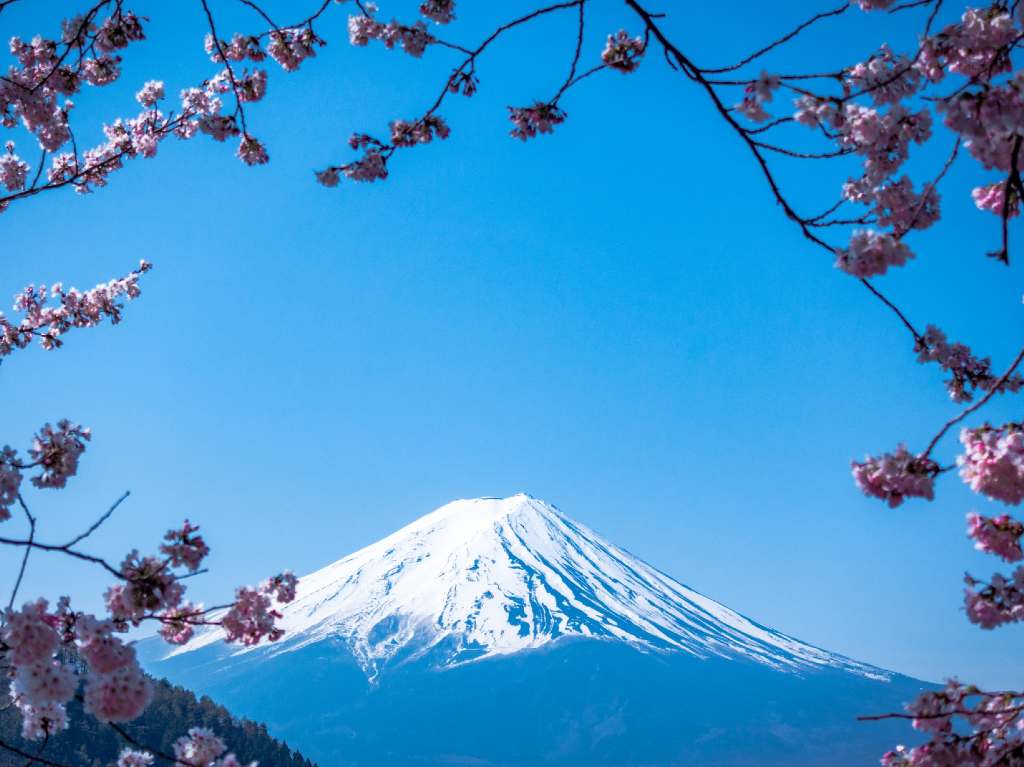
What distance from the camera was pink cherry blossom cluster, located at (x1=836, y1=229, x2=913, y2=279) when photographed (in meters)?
2.33

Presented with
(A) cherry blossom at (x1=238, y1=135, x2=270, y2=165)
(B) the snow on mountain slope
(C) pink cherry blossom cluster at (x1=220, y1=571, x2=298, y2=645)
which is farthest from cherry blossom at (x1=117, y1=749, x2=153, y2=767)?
(B) the snow on mountain slope

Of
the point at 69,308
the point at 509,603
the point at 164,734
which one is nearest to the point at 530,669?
the point at 509,603

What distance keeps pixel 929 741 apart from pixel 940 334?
4.93 feet

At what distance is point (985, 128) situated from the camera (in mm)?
1847

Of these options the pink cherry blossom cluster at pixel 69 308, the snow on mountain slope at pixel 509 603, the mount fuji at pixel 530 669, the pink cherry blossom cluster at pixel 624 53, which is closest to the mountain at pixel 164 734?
the pink cherry blossom cluster at pixel 69 308

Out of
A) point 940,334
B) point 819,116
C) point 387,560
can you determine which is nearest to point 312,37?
point 819,116

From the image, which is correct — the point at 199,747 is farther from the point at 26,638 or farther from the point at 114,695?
the point at 26,638

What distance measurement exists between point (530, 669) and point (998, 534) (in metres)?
107

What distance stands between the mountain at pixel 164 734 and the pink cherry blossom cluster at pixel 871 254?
69.4 ft

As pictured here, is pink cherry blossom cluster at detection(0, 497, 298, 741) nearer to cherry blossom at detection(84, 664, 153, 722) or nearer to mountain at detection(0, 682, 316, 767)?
cherry blossom at detection(84, 664, 153, 722)

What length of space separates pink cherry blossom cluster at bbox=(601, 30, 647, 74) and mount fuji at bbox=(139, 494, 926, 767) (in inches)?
3706

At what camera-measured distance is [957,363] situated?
318cm

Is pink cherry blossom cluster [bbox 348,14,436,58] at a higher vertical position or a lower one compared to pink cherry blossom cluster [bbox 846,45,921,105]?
higher

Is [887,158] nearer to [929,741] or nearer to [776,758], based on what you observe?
[929,741]
